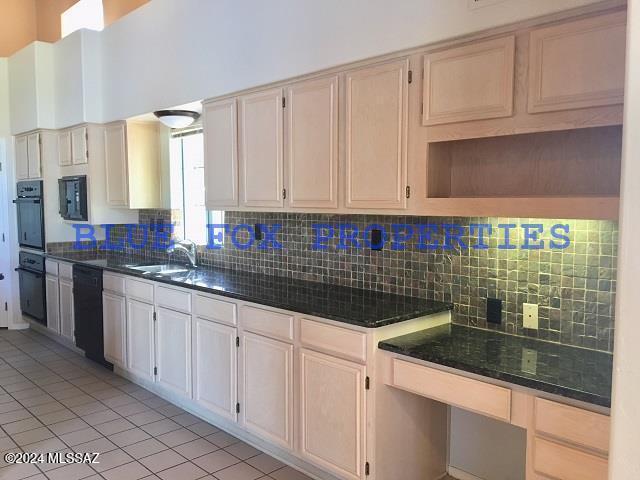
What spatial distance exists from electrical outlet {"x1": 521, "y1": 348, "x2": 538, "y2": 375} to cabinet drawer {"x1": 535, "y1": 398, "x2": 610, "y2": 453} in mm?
134

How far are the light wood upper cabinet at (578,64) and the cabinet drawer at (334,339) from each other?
3.97 ft

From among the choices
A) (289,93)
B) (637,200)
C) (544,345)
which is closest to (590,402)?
(544,345)

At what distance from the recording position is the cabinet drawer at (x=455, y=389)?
1940 millimetres

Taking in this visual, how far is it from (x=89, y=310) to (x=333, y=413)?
2883mm

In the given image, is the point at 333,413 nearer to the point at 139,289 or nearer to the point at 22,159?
the point at 139,289

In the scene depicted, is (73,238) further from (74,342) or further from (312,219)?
(312,219)

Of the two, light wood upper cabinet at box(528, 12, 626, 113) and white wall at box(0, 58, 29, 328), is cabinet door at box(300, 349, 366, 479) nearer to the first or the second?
light wood upper cabinet at box(528, 12, 626, 113)

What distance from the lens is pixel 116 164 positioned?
473 cm

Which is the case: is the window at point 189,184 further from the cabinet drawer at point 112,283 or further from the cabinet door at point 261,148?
the cabinet door at point 261,148

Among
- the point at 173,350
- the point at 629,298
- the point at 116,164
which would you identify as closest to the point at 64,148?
the point at 116,164

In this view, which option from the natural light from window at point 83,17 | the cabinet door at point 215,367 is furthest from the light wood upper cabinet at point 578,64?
the natural light from window at point 83,17

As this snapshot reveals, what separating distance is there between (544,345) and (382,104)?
132 cm

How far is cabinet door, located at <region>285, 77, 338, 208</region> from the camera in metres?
2.79

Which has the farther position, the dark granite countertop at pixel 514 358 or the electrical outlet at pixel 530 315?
the electrical outlet at pixel 530 315
